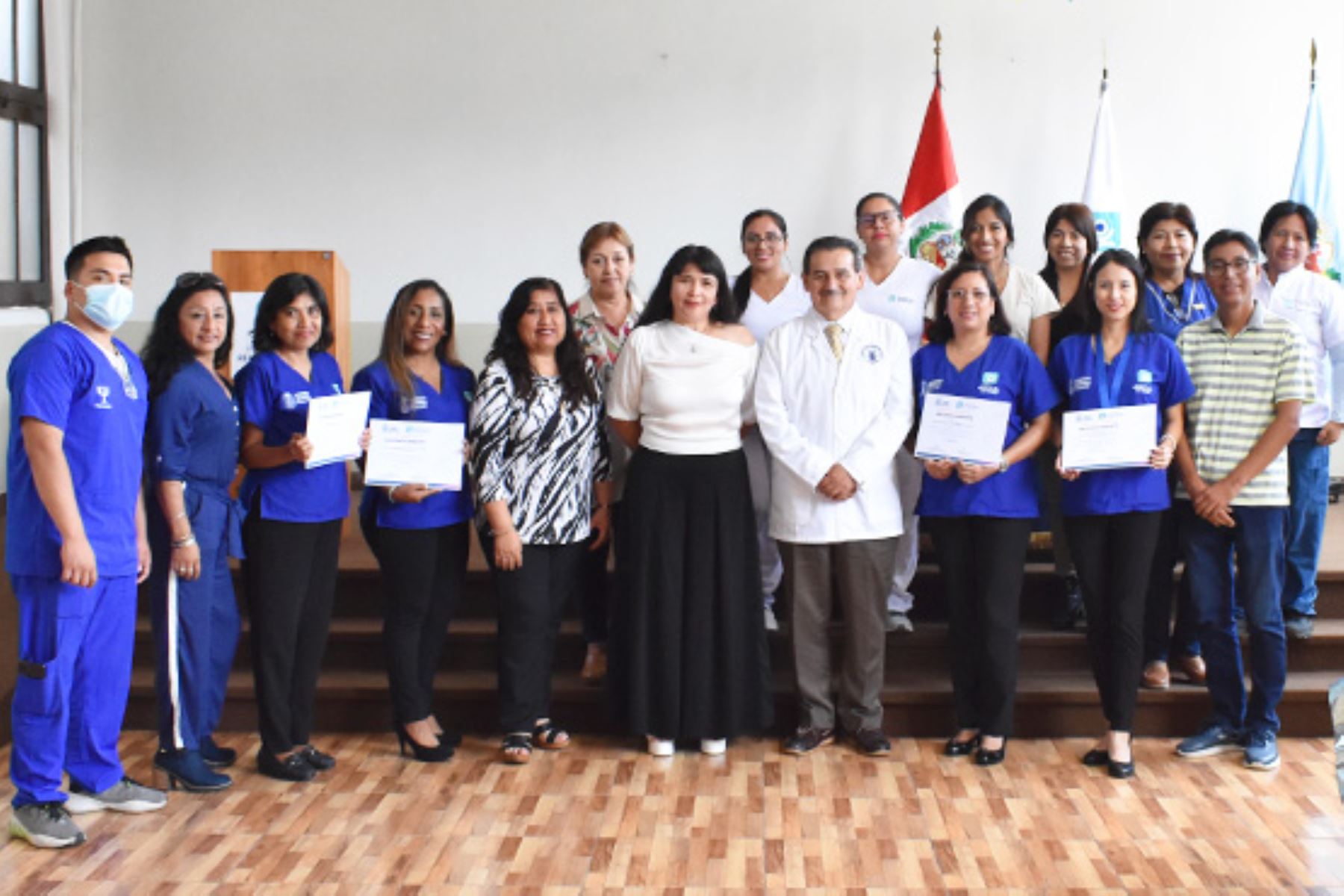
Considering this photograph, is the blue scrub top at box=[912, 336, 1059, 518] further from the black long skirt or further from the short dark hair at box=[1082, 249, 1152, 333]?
the black long skirt

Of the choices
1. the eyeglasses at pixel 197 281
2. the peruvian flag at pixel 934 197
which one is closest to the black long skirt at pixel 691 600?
the eyeglasses at pixel 197 281

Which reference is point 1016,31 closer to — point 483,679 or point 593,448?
point 593,448

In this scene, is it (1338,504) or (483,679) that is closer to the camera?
(483,679)

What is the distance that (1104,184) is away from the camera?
6.54 meters

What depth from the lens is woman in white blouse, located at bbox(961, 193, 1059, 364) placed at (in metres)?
4.12

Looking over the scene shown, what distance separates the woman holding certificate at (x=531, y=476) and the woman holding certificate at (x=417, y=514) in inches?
3.7

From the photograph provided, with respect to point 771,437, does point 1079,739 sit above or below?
below

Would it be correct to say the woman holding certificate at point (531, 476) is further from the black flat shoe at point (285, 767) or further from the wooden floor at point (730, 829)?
the black flat shoe at point (285, 767)

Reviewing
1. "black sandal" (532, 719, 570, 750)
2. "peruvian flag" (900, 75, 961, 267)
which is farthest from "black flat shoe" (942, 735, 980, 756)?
"peruvian flag" (900, 75, 961, 267)

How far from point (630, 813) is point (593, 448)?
108 centimetres

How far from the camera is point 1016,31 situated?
6.73 meters

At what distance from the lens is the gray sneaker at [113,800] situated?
11.2 feet

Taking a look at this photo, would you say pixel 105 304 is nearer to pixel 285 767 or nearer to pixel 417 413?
pixel 417 413

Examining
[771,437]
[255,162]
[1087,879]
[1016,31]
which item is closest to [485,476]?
[771,437]
